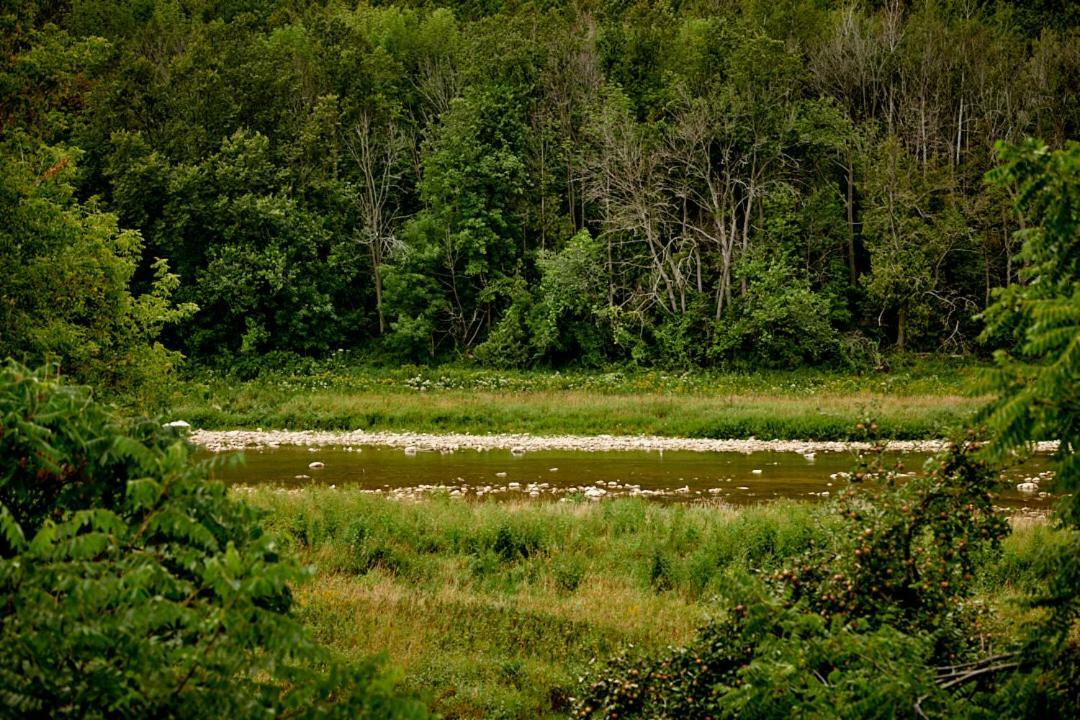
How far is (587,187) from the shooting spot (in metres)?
56.5

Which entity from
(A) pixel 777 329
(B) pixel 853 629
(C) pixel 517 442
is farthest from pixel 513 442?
(B) pixel 853 629

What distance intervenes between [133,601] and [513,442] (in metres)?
30.8

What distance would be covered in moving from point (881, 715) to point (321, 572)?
37.6 ft

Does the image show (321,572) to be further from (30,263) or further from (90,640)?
(90,640)

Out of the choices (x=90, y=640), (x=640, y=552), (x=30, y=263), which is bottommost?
(x=640, y=552)

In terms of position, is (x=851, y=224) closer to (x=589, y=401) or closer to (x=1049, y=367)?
(x=589, y=401)

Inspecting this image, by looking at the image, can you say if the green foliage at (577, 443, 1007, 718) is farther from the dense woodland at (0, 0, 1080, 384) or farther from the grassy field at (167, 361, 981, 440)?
the dense woodland at (0, 0, 1080, 384)

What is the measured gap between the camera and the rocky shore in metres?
33.2

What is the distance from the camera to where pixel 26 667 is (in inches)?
155

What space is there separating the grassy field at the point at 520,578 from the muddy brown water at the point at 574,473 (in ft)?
14.0

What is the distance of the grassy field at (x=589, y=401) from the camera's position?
36.2 metres

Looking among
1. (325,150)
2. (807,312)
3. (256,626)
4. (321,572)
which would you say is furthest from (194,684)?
(325,150)

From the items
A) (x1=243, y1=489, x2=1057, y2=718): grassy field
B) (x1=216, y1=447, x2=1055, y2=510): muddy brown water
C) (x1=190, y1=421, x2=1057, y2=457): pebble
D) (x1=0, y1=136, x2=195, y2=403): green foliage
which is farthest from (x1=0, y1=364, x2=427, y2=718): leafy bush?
(x1=190, y1=421, x2=1057, y2=457): pebble

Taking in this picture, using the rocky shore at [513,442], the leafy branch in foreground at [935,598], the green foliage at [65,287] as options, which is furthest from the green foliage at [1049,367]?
the rocky shore at [513,442]
